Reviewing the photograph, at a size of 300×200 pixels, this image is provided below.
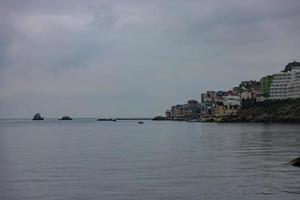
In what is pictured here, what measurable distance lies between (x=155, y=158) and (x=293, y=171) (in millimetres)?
18183

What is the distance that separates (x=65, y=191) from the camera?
32781 millimetres

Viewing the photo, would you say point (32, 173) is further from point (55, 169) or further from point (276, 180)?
point (276, 180)

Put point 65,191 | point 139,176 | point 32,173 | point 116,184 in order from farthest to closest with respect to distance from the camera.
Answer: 1. point 32,173
2. point 139,176
3. point 116,184
4. point 65,191

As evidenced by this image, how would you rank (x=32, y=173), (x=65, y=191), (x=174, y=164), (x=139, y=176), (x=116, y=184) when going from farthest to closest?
(x=174, y=164) → (x=32, y=173) → (x=139, y=176) → (x=116, y=184) → (x=65, y=191)

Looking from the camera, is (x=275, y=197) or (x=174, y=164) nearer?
(x=275, y=197)

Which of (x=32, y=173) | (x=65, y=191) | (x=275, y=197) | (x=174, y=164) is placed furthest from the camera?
(x=174, y=164)

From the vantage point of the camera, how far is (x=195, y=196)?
30.2 metres

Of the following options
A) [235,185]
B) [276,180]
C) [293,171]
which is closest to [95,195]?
[235,185]

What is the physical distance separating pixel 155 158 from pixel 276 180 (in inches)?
820

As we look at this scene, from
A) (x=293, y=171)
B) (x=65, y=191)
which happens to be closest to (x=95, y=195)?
(x=65, y=191)

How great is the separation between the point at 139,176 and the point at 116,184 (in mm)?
4026

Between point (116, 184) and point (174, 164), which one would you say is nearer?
point (116, 184)

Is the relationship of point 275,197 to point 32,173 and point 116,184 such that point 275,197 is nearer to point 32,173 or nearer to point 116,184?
point 116,184

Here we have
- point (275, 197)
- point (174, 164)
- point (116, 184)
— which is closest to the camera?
point (275, 197)
